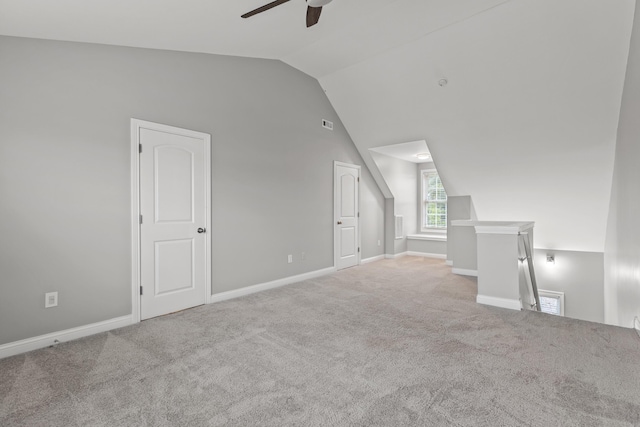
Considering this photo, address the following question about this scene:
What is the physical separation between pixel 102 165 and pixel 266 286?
8.11 feet

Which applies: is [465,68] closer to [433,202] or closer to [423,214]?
[433,202]

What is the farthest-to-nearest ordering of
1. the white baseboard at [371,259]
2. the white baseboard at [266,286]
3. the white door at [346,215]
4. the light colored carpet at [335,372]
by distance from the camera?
1. the white baseboard at [371,259]
2. the white door at [346,215]
3. the white baseboard at [266,286]
4. the light colored carpet at [335,372]

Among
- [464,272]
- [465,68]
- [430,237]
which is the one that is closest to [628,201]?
[465,68]

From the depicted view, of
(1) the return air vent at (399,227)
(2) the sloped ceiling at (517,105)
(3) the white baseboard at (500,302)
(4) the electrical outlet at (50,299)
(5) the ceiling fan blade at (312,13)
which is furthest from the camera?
(1) the return air vent at (399,227)

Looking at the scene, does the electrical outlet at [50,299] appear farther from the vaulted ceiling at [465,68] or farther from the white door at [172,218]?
the vaulted ceiling at [465,68]

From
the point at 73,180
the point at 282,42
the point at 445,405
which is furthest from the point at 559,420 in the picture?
the point at 282,42

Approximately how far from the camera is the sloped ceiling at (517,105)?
3.33 m

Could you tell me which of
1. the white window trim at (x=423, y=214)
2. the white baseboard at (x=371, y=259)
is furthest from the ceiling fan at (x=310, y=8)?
the white window trim at (x=423, y=214)

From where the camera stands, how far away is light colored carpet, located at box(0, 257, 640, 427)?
176 centimetres

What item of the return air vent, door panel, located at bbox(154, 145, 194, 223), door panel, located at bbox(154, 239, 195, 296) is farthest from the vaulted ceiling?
door panel, located at bbox(154, 239, 195, 296)

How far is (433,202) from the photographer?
7.95 m

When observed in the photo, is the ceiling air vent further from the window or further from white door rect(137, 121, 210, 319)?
the window

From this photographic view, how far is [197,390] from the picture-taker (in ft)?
6.56

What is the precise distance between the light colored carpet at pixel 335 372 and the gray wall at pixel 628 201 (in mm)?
823
